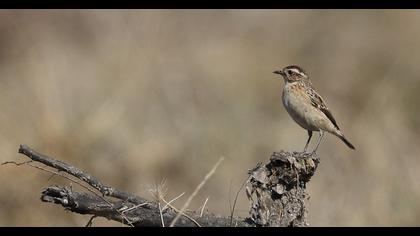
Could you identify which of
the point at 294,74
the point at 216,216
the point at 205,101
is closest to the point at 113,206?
the point at 216,216

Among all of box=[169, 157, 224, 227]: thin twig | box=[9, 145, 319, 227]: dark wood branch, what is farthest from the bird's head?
box=[169, 157, 224, 227]: thin twig

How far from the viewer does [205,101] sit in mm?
17000

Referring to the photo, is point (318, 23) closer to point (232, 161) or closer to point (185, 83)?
point (185, 83)

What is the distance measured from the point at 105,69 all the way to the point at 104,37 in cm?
174

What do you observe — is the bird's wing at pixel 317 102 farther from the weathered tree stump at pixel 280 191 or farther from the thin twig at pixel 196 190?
the thin twig at pixel 196 190

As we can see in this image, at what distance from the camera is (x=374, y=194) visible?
39.7 ft

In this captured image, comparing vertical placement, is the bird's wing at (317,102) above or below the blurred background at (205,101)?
below

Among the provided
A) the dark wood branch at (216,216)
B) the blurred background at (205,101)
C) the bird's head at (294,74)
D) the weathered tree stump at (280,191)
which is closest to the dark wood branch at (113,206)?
the dark wood branch at (216,216)

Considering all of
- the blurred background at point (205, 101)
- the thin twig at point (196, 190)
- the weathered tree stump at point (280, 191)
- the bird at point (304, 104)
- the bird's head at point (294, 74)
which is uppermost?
the blurred background at point (205, 101)

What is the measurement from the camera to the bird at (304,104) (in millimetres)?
10312

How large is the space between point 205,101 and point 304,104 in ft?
22.1

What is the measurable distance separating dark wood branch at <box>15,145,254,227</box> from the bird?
3.91 meters

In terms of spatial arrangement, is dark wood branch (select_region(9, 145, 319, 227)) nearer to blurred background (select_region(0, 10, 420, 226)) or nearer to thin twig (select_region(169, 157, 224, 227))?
thin twig (select_region(169, 157, 224, 227))

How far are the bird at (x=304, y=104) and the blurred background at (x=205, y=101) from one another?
3.95 feet
